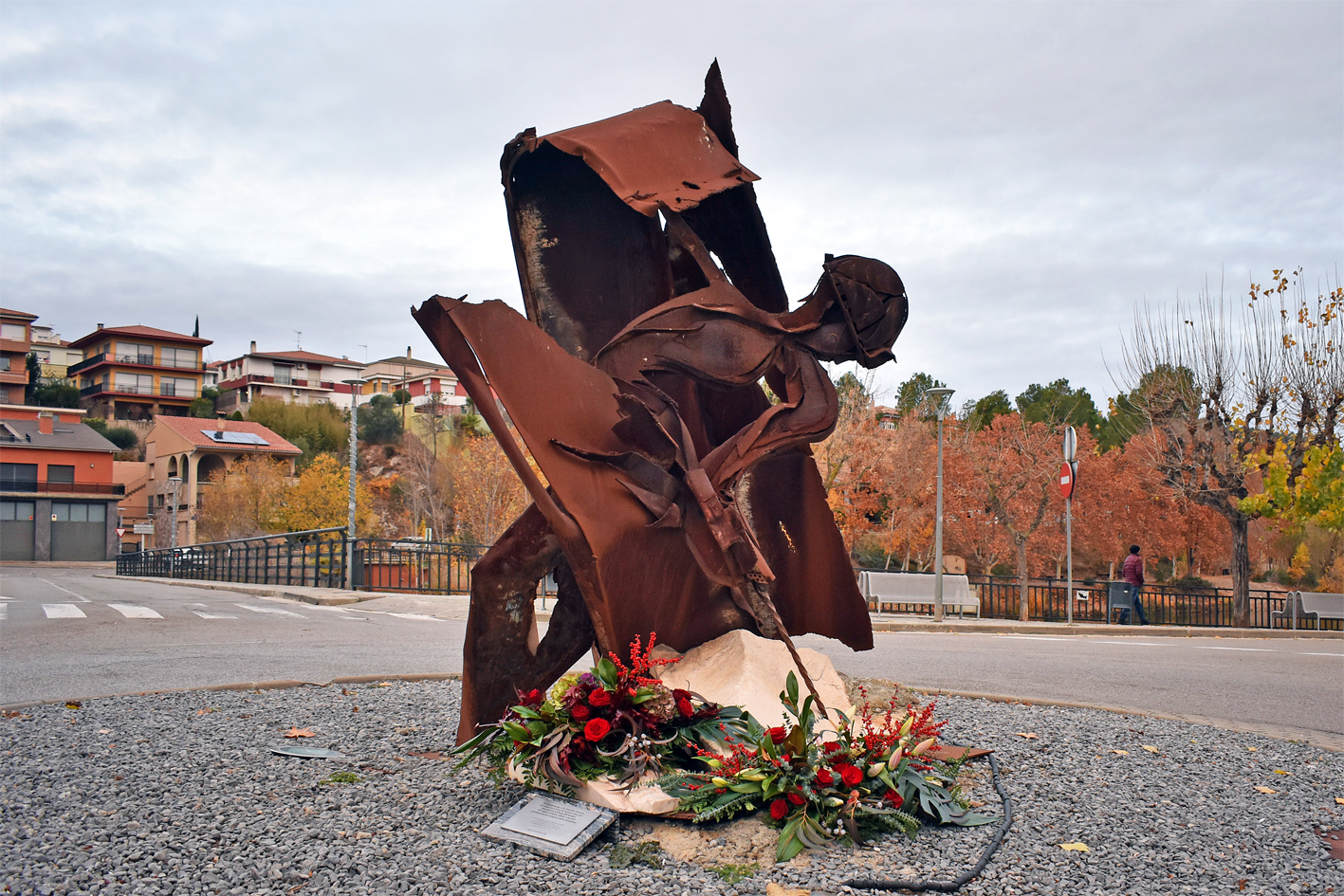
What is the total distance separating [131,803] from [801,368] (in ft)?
11.9

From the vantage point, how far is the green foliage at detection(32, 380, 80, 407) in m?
69.9

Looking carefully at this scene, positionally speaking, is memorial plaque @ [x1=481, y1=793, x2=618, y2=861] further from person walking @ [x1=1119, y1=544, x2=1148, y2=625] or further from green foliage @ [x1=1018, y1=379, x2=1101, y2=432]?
green foliage @ [x1=1018, y1=379, x2=1101, y2=432]

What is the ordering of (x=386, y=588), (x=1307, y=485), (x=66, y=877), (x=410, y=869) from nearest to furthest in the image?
1. (x=66, y=877)
2. (x=410, y=869)
3. (x=1307, y=485)
4. (x=386, y=588)

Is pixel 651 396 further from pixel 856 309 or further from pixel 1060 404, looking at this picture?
pixel 1060 404

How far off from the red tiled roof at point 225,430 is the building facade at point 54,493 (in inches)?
181

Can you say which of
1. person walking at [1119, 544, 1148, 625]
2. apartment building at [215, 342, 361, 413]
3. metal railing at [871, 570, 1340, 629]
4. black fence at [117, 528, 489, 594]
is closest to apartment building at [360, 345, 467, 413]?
apartment building at [215, 342, 361, 413]

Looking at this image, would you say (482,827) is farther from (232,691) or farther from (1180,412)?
(1180,412)

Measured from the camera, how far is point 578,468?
15.0ft

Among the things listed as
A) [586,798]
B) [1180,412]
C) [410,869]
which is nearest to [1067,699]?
[586,798]

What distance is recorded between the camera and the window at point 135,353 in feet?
255

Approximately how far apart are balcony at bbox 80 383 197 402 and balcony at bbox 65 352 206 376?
5.35ft

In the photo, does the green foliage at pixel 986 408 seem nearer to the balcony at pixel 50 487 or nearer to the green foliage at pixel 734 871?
the green foliage at pixel 734 871

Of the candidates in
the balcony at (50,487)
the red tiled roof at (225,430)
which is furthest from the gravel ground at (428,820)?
the red tiled roof at (225,430)

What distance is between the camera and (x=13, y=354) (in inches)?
2554
